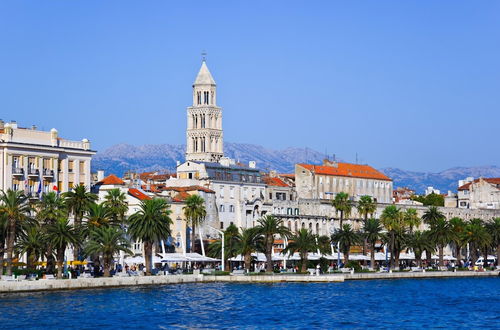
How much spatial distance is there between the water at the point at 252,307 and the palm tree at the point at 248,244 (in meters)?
9.49

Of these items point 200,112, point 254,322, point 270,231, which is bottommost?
point 254,322

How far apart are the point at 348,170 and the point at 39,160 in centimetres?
7674

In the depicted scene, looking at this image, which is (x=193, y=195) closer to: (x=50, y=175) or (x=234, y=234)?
(x=234, y=234)

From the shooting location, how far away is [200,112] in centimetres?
18675

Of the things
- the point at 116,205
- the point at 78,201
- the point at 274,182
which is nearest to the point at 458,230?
the point at 274,182

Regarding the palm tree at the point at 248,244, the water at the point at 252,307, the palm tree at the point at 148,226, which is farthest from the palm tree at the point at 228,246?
the palm tree at the point at 148,226

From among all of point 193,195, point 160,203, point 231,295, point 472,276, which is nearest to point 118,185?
point 193,195

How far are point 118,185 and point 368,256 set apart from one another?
39.9 m

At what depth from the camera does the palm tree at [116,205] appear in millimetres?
111062

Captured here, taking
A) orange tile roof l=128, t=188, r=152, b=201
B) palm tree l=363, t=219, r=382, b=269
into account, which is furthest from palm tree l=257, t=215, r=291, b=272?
palm tree l=363, t=219, r=382, b=269

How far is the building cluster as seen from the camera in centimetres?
11719

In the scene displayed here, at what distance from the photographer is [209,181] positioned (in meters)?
149

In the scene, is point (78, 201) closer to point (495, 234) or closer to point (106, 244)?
point (106, 244)

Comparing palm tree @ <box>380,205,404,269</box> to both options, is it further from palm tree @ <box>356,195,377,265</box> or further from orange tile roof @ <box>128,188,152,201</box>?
orange tile roof @ <box>128,188,152,201</box>
